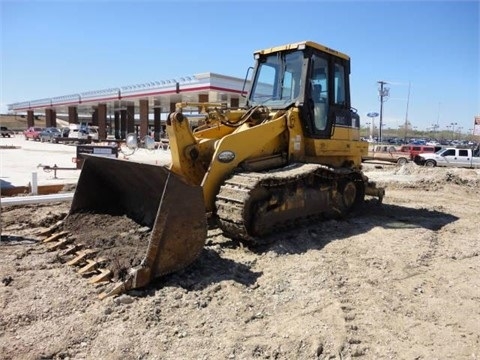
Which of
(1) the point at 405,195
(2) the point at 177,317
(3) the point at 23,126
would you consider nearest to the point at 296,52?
(2) the point at 177,317

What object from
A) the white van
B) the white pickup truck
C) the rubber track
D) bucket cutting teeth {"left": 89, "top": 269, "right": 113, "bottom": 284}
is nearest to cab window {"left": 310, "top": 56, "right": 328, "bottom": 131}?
the rubber track

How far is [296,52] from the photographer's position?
758cm

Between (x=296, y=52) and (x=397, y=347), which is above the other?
(x=296, y=52)

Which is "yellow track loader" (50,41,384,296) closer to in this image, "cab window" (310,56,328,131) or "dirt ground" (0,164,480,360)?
"cab window" (310,56,328,131)

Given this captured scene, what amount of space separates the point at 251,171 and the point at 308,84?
1940mm

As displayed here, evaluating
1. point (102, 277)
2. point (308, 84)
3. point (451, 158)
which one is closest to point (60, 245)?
point (102, 277)

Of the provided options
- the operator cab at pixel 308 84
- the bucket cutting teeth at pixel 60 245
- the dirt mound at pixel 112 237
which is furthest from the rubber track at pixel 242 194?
the bucket cutting teeth at pixel 60 245

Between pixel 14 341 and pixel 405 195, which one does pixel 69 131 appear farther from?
pixel 14 341

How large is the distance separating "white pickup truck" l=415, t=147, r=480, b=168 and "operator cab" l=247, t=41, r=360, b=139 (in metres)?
19.0

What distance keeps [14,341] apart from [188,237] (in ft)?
6.27

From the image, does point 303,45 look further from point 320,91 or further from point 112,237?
point 112,237

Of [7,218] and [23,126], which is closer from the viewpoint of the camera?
[7,218]

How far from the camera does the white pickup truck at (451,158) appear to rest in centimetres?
2461

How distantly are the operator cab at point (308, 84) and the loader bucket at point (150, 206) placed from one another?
286 cm
